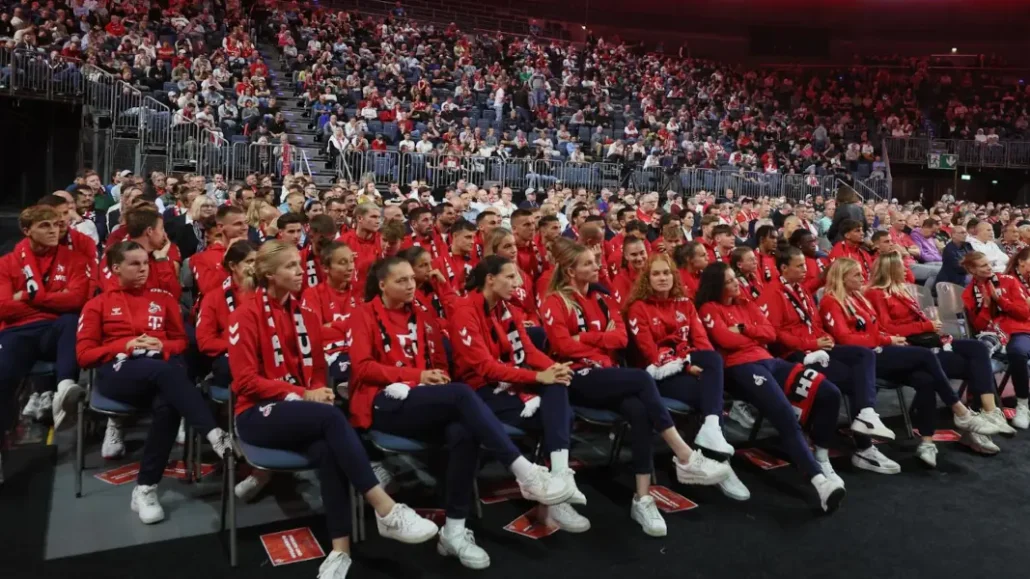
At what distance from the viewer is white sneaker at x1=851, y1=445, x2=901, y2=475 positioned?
182 inches

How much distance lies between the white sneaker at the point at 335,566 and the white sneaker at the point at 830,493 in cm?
236

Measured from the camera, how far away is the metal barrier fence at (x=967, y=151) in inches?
825

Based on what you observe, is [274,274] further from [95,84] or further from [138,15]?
[138,15]

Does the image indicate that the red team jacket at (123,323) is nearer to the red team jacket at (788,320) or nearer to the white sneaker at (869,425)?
the red team jacket at (788,320)

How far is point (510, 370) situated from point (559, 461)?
487 millimetres

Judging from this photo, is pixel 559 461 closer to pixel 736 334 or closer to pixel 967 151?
pixel 736 334

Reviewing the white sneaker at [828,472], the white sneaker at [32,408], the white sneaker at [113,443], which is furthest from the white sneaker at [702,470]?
the white sneaker at [32,408]

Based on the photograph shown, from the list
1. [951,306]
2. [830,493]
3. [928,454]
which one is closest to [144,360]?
[830,493]

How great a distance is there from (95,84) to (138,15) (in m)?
3.60

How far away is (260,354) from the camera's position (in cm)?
350

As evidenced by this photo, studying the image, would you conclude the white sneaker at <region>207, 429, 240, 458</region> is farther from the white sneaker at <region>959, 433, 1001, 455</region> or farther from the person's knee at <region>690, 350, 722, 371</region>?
the white sneaker at <region>959, 433, 1001, 455</region>

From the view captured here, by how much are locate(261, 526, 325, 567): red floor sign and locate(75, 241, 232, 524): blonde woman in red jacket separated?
1.53 feet

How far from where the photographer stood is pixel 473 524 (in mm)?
3768

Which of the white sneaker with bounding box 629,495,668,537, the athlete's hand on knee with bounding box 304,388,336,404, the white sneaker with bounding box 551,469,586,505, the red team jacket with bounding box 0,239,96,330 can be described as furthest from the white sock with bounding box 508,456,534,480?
the red team jacket with bounding box 0,239,96,330
